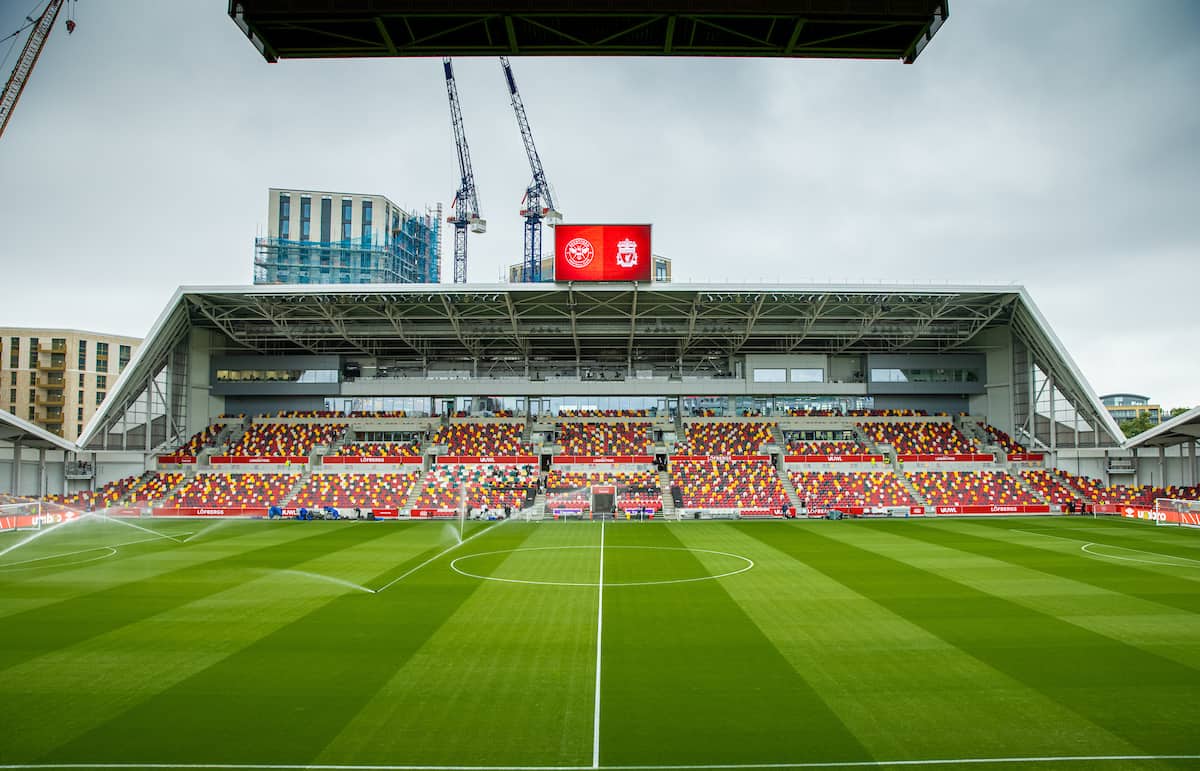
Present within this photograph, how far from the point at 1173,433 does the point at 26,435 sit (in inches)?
3091

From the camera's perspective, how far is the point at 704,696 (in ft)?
41.5

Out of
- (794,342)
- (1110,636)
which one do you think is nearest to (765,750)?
(1110,636)

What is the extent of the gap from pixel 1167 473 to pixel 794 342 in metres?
30.1

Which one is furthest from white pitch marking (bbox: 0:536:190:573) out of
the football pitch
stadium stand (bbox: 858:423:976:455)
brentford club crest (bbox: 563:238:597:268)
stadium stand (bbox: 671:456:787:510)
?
stadium stand (bbox: 858:423:976:455)

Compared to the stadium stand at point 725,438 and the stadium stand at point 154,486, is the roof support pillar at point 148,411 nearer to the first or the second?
the stadium stand at point 154,486

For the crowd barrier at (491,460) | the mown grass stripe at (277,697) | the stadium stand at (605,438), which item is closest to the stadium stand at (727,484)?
the stadium stand at (605,438)

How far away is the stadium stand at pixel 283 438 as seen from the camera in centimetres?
6175

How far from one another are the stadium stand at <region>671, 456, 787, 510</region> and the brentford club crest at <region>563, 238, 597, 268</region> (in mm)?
18532

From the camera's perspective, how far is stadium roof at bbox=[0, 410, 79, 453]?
45172mm

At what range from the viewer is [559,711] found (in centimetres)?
1187

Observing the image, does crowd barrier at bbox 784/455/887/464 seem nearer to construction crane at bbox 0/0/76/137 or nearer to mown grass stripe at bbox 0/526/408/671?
mown grass stripe at bbox 0/526/408/671

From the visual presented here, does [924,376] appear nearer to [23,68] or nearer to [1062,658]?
[1062,658]

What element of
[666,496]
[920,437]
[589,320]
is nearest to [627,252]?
[589,320]

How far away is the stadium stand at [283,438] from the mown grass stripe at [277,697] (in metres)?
46.8
